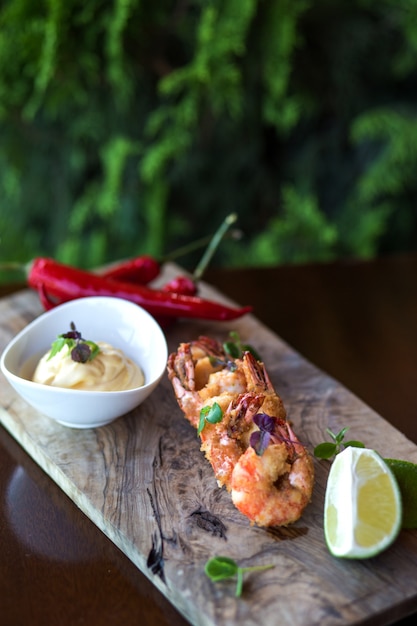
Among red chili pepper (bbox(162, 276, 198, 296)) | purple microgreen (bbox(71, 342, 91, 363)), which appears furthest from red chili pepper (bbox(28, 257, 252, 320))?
purple microgreen (bbox(71, 342, 91, 363))

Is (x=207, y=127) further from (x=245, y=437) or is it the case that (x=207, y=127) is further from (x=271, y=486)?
(x=271, y=486)

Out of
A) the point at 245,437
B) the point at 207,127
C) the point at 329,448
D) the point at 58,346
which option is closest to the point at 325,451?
the point at 329,448

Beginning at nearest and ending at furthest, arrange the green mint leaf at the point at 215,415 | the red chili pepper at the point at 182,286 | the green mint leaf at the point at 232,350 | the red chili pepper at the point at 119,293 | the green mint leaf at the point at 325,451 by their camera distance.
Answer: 1. the green mint leaf at the point at 215,415
2. the green mint leaf at the point at 325,451
3. the green mint leaf at the point at 232,350
4. the red chili pepper at the point at 119,293
5. the red chili pepper at the point at 182,286

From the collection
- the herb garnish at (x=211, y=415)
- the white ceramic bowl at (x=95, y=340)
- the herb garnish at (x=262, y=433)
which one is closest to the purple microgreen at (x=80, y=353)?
the white ceramic bowl at (x=95, y=340)

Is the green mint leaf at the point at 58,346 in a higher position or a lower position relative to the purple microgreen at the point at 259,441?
lower

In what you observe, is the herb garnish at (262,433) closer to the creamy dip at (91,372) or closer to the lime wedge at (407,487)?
the lime wedge at (407,487)

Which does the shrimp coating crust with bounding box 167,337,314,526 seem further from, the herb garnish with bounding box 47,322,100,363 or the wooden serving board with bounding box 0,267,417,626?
the herb garnish with bounding box 47,322,100,363
